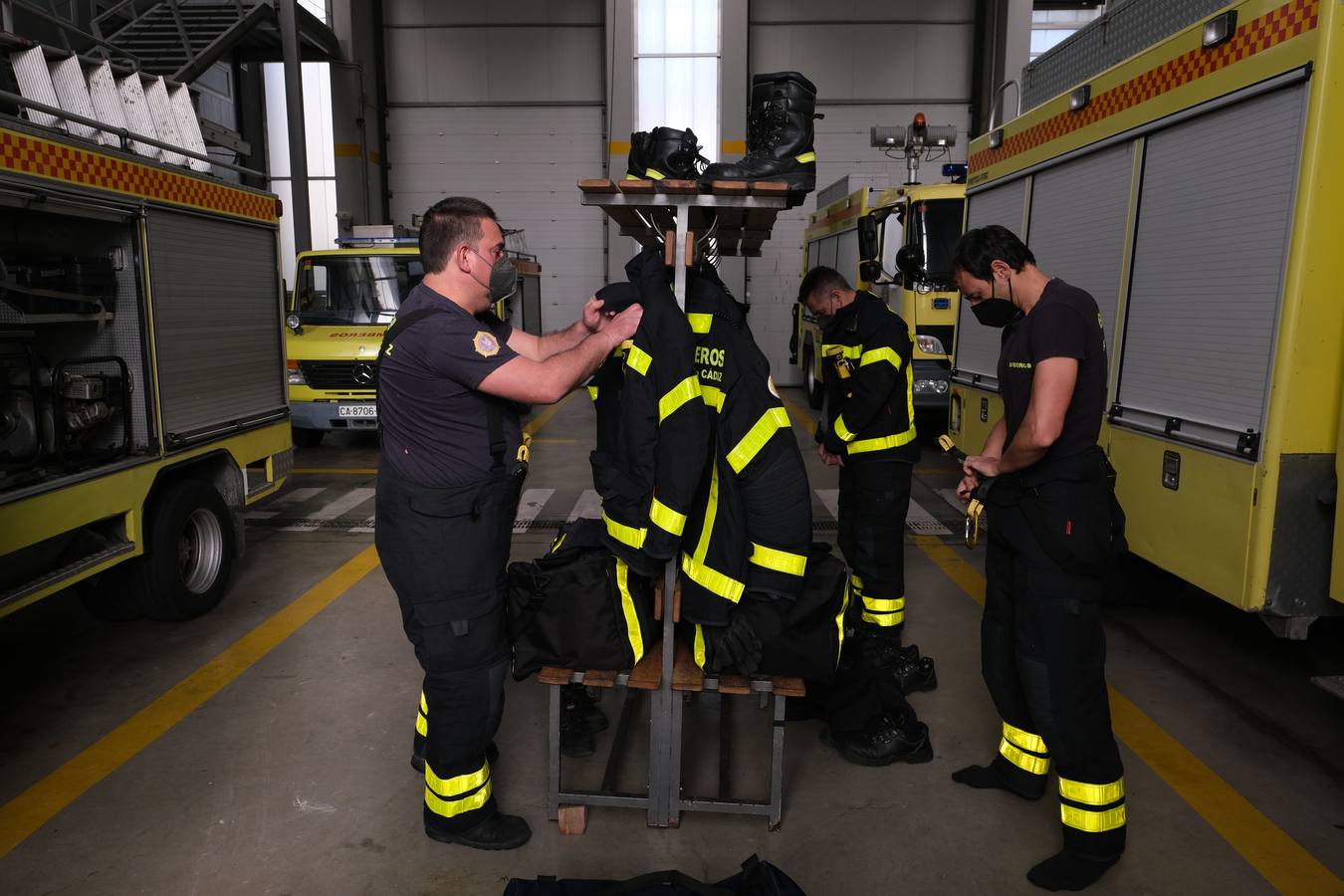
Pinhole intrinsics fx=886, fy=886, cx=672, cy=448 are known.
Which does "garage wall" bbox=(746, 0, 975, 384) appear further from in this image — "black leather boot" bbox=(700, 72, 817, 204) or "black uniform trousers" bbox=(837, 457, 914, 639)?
"black leather boot" bbox=(700, 72, 817, 204)

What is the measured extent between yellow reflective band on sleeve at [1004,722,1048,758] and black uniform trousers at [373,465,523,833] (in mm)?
1884

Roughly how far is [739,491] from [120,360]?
3437 millimetres

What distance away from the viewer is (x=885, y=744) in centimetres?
355

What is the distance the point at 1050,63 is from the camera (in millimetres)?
5477

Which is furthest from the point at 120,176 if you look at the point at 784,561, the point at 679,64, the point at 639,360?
the point at 679,64

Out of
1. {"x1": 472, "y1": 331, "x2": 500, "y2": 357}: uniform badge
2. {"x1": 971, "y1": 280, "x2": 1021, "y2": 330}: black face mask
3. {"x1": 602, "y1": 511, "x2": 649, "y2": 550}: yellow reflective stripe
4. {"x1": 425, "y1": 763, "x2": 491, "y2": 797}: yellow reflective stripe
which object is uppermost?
{"x1": 971, "y1": 280, "x2": 1021, "y2": 330}: black face mask

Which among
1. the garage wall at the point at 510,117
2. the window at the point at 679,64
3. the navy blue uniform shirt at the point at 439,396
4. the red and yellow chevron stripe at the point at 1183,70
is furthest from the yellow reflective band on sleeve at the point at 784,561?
the garage wall at the point at 510,117

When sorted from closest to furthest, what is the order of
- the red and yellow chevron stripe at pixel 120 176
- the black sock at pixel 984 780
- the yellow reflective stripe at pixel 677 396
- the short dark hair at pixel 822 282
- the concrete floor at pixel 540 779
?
the yellow reflective stripe at pixel 677 396, the concrete floor at pixel 540 779, the black sock at pixel 984 780, the red and yellow chevron stripe at pixel 120 176, the short dark hair at pixel 822 282

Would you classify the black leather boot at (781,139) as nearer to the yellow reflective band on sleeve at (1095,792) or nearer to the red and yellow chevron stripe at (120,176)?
the yellow reflective band on sleeve at (1095,792)

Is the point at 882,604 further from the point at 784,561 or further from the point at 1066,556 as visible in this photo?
the point at 784,561

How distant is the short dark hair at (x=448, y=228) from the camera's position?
9.56 ft

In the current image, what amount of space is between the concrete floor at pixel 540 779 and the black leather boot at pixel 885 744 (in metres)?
0.05

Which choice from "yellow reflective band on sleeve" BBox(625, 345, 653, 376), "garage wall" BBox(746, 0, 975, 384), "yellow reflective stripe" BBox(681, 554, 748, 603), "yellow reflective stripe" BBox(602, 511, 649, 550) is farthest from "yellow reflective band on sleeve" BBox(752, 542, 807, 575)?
"garage wall" BBox(746, 0, 975, 384)

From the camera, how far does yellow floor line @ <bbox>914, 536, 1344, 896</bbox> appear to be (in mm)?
2836
